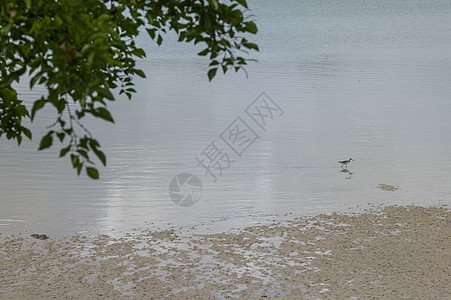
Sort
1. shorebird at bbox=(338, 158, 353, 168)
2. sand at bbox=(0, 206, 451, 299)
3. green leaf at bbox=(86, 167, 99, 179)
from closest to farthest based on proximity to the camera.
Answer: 1. green leaf at bbox=(86, 167, 99, 179)
2. sand at bbox=(0, 206, 451, 299)
3. shorebird at bbox=(338, 158, 353, 168)

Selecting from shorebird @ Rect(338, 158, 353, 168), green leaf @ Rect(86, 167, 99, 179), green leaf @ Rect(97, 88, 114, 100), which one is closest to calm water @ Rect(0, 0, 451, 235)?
shorebird @ Rect(338, 158, 353, 168)

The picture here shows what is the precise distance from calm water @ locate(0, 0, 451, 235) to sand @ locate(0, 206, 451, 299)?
0.48m

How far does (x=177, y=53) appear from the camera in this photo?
25172 mm

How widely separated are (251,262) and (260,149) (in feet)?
15.1

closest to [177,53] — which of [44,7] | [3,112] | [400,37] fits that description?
[400,37]

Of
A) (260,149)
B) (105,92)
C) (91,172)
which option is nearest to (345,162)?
(260,149)

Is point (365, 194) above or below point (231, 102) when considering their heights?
below

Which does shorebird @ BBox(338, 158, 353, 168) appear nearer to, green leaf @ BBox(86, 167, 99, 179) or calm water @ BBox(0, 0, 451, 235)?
calm water @ BBox(0, 0, 451, 235)

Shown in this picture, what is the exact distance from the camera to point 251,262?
6.55 m

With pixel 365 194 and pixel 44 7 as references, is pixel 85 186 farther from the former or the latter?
pixel 44 7

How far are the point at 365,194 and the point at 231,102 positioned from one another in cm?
669

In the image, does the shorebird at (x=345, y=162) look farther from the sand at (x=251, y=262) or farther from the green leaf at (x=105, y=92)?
the green leaf at (x=105, y=92)

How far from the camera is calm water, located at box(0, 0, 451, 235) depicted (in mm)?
8227

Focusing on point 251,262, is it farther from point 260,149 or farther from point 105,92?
point 260,149
